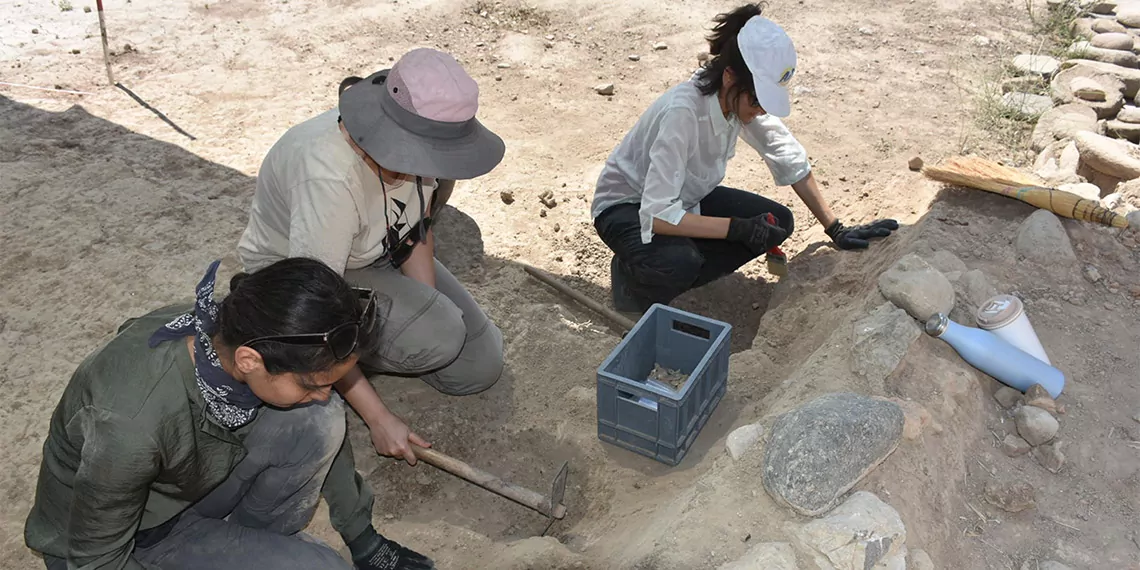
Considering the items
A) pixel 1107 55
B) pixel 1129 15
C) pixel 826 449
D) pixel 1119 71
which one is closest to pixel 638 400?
pixel 826 449

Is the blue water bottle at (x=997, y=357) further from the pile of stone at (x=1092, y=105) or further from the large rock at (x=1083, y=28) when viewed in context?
the large rock at (x=1083, y=28)

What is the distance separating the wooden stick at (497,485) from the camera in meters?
2.60

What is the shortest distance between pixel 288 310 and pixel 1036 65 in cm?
535

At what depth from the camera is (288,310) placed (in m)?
1.69

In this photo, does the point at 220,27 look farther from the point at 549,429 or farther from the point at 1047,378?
the point at 1047,378

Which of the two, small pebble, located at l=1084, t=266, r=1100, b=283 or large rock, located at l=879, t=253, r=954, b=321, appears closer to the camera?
large rock, located at l=879, t=253, r=954, b=321

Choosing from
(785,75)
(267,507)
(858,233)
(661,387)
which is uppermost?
(785,75)

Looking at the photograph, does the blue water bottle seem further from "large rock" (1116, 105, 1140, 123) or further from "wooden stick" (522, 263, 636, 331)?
"large rock" (1116, 105, 1140, 123)

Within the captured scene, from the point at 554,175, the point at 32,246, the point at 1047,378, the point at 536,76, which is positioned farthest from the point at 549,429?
the point at 536,76

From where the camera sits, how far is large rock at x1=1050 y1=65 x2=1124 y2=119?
4.89 meters

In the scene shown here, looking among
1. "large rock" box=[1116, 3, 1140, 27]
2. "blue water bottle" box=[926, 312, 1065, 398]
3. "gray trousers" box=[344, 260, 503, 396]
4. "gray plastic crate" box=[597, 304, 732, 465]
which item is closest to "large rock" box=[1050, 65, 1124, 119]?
"large rock" box=[1116, 3, 1140, 27]

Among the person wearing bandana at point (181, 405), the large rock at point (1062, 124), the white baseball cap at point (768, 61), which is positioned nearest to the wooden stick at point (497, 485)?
the person wearing bandana at point (181, 405)

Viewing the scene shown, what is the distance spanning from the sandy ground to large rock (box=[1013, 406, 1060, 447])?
0.07 metres

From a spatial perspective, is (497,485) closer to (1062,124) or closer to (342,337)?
(342,337)
